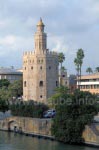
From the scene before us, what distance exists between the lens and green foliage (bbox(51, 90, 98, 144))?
3794 cm

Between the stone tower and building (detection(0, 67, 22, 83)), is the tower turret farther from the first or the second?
building (detection(0, 67, 22, 83))

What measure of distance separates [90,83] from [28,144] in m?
58.4

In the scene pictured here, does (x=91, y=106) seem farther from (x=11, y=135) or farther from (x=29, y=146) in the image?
(x=11, y=135)

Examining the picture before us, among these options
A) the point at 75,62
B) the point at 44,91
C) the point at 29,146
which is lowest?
the point at 29,146

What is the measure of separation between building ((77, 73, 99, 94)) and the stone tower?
13.1m

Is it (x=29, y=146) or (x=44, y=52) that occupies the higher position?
(x=44, y=52)

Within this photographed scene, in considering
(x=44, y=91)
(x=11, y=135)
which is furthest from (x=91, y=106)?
(x=44, y=91)

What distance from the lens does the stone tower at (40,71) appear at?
271 feet

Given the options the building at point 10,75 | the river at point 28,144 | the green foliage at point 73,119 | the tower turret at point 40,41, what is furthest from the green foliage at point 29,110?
the building at point 10,75

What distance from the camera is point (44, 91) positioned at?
8250 centimetres

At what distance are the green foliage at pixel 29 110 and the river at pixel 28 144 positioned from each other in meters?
5.87

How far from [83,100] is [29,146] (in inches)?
237

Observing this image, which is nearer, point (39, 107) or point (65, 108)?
point (65, 108)

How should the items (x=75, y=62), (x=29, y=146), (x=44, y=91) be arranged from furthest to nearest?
(x=75, y=62), (x=44, y=91), (x=29, y=146)
